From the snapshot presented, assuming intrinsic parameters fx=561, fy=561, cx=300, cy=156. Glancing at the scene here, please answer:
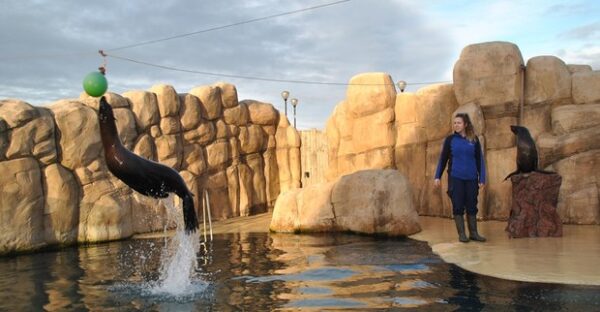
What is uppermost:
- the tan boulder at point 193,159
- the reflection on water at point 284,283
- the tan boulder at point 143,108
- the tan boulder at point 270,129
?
the tan boulder at point 143,108

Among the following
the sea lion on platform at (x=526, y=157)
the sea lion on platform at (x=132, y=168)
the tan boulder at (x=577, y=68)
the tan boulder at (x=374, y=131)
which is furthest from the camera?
the tan boulder at (x=374, y=131)

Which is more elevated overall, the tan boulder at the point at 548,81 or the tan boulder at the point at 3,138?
the tan boulder at the point at 548,81

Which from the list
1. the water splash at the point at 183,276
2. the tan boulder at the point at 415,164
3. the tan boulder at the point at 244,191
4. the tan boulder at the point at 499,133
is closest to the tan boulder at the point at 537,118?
the tan boulder at the point at 499,133

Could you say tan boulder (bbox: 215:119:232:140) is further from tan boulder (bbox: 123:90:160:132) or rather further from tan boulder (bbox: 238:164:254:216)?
tan boulder (bbox: 123:90:160:132)

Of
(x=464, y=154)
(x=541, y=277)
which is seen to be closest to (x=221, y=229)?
(x=464, y=154)

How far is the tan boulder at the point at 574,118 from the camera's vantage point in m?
9.29

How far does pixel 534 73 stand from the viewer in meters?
9.93

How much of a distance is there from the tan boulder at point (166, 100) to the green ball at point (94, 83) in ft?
24.2

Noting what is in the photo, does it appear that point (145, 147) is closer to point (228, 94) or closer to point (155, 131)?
point (155, 131)

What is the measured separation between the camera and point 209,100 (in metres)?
13.3

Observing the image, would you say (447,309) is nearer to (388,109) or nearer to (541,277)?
(541,277)

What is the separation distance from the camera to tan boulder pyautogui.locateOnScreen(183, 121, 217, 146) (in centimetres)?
1285

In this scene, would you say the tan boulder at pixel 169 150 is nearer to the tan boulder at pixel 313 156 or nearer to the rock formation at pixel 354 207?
the rock formation at pixel 354 207

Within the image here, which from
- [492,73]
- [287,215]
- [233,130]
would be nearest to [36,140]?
[287,215]
